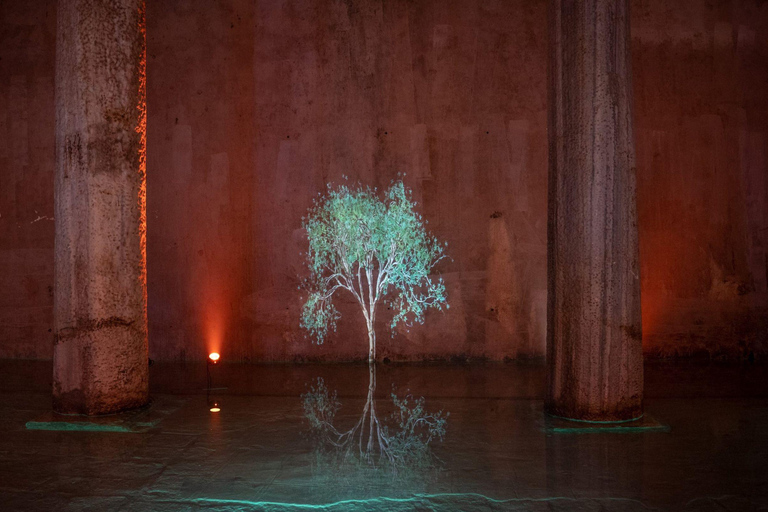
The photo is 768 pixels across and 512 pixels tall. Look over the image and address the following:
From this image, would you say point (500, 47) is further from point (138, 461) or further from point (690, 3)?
point (138, 461)

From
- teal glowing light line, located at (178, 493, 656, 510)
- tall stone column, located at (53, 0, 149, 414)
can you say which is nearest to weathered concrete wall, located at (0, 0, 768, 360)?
tall stone column, located at (53, 0, 149, 414)

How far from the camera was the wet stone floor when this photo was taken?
3385 millimetres

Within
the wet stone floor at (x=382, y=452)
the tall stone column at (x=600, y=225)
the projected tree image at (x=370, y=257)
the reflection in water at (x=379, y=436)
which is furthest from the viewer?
the projected tree image at (x=370, y=257)

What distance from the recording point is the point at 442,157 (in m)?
7.90

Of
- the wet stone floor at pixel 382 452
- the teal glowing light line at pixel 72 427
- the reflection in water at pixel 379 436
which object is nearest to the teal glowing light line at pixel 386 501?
the wet stone floor at pixel 382 452

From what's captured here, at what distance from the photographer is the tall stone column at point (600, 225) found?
4738 mm

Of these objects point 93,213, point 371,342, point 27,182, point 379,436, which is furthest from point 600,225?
point 27,182

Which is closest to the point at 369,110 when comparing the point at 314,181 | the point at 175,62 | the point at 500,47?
the point at 314,181

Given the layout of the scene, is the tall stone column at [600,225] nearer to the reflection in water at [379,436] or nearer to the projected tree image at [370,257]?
the reflection in water at [379,436]

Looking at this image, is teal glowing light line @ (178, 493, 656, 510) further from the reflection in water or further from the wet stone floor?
the reflection in water

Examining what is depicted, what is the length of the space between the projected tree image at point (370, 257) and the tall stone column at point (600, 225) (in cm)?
311

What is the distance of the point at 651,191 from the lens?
312 inches

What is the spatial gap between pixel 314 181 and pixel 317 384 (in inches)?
108

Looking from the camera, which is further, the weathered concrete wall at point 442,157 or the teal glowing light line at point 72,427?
the weathered concrete wall at point 442,157
